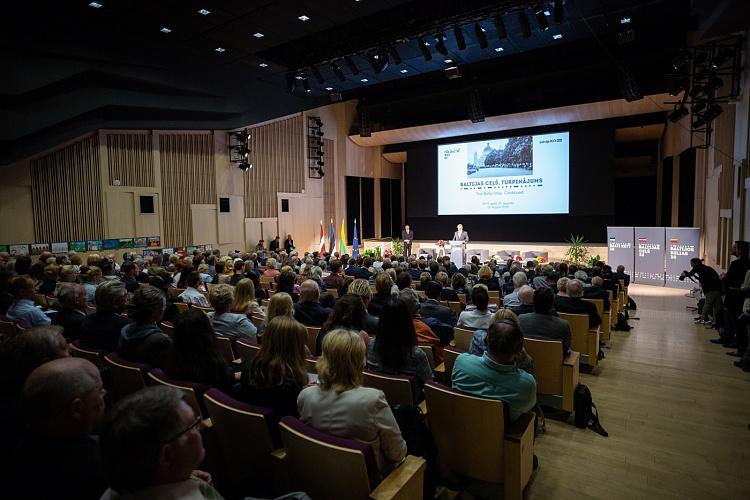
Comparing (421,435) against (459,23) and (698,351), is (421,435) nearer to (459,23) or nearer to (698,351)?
(698,351)

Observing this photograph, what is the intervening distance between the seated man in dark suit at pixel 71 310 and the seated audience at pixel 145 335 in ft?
3.77

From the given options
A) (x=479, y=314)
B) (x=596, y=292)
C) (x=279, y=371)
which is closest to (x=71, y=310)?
(x=279, y=371)

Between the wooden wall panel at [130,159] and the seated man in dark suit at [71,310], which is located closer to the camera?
the seated man in dark suit at [71,310]

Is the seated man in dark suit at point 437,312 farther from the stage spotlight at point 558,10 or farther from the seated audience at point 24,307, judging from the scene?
the stage spotlight at point 558,10

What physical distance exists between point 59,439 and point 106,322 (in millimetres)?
2260

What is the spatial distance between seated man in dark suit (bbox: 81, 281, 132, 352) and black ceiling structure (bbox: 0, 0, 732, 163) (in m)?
6.63

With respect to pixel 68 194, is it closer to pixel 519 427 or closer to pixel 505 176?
pixel 519 427

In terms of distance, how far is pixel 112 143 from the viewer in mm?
11680

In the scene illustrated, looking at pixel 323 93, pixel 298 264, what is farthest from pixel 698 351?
pixel 323 93

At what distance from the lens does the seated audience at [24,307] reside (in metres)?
4.20

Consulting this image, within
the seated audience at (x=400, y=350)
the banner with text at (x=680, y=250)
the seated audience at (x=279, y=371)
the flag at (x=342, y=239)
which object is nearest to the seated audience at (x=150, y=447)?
the seated audience at (x=279, y=371)

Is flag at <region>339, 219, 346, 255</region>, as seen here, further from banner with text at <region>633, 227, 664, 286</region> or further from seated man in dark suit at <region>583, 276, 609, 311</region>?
seated man in dark suit at <region>583, 276, 609, 311</region>

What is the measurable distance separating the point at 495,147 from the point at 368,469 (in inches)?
614

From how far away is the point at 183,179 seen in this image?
1320cm
